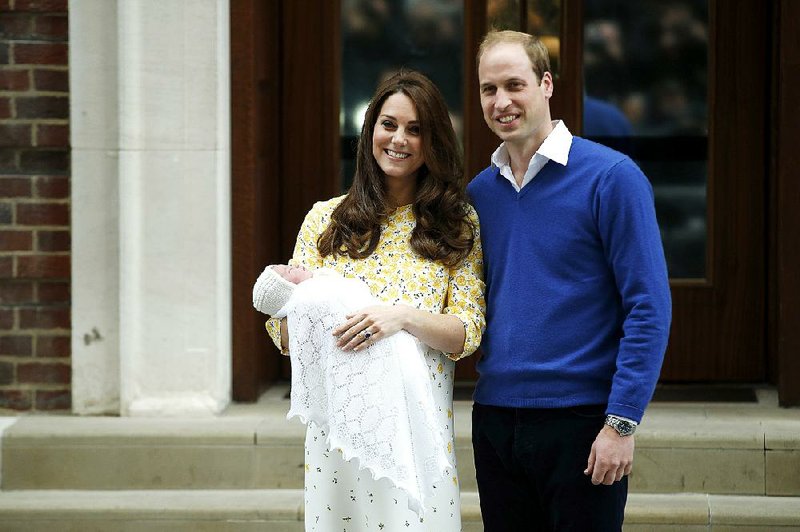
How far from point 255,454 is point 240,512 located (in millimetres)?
292

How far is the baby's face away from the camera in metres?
3.06

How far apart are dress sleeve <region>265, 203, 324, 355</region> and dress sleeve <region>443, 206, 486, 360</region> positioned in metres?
0.38

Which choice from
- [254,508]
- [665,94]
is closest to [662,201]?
[665,94]

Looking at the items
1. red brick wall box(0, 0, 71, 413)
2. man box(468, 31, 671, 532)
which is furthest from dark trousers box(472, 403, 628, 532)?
red brick wall box(0, 0, 71, 413)

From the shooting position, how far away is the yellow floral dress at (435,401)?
124 inches

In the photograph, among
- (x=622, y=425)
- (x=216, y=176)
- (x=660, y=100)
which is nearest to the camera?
(x=622, y=425)

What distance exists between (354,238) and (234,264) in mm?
2078

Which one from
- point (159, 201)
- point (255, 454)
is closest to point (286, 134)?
point (159, 201)

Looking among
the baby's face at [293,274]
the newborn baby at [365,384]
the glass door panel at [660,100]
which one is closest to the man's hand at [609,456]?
the newborn baby at [365,384]

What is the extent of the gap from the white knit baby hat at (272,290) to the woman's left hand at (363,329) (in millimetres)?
173

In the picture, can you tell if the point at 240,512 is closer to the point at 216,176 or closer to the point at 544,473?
the point at 216,176

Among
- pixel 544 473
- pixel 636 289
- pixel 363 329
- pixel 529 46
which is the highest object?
pixel 529 46

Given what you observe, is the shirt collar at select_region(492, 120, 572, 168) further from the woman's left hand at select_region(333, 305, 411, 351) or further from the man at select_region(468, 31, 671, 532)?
the woman's left hand at select_region(333, 305, 411, 351)

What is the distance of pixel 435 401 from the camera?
3150 millimetres
